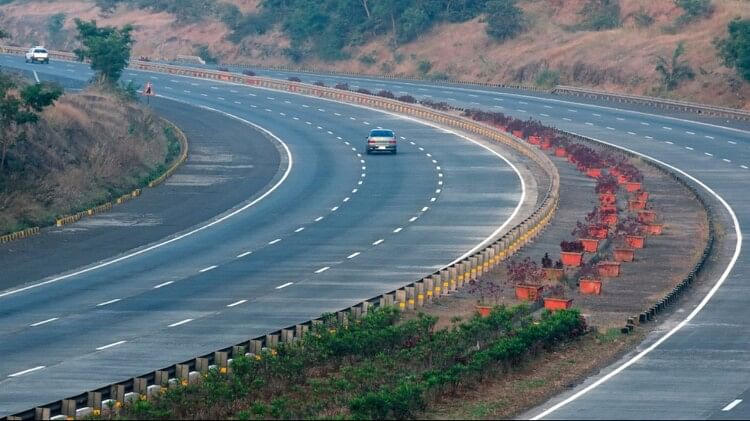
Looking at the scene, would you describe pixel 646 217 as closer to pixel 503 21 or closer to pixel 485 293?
pixel 485 293

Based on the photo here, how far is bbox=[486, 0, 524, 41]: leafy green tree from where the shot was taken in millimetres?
130250

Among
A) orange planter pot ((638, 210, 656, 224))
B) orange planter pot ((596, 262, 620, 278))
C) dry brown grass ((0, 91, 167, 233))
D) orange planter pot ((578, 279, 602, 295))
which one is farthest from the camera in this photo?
dry brown grass ((0, 91, 167, 233))

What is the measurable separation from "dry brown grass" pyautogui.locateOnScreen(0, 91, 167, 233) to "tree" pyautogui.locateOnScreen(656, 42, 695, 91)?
41629 mm

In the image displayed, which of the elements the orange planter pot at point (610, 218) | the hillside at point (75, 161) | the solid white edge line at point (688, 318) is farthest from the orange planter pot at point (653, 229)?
the hillside at point (75, 161)

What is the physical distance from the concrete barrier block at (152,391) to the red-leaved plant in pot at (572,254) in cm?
2012

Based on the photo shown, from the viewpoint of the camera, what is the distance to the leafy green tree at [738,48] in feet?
307

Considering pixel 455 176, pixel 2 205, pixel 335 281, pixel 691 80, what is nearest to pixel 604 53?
pixel 691 80

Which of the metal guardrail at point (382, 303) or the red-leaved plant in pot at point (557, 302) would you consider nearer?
the metal guardrail at point (382, 303)

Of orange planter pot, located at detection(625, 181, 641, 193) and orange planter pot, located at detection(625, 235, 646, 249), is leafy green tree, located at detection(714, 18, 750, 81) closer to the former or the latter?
Result: orange planter pot, located at detection(625, 181, 641, 193)

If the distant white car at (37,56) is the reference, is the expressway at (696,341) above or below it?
above

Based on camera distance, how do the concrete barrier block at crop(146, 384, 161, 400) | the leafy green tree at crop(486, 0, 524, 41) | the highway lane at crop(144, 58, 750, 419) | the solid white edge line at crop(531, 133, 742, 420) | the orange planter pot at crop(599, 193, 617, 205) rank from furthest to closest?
the leafy green tree at crop(486, 0, 524, 41)
the orange planter pot at crop(599, 193, 617, 205)
the solid white edge line at crop(531, 133, 742, 420)
the concrete barrier block at crop(146, 384, 161, 400)
the highway lane at crop(144, 58, 750, 419)

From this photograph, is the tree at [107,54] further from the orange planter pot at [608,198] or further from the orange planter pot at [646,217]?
the orange planter pot at [646,217]

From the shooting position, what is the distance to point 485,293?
37625 mm

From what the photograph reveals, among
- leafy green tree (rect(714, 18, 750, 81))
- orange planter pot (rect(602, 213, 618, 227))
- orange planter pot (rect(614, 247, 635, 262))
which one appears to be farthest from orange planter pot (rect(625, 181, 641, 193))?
leafy green tree (rect(714, 18, 750, 81))
